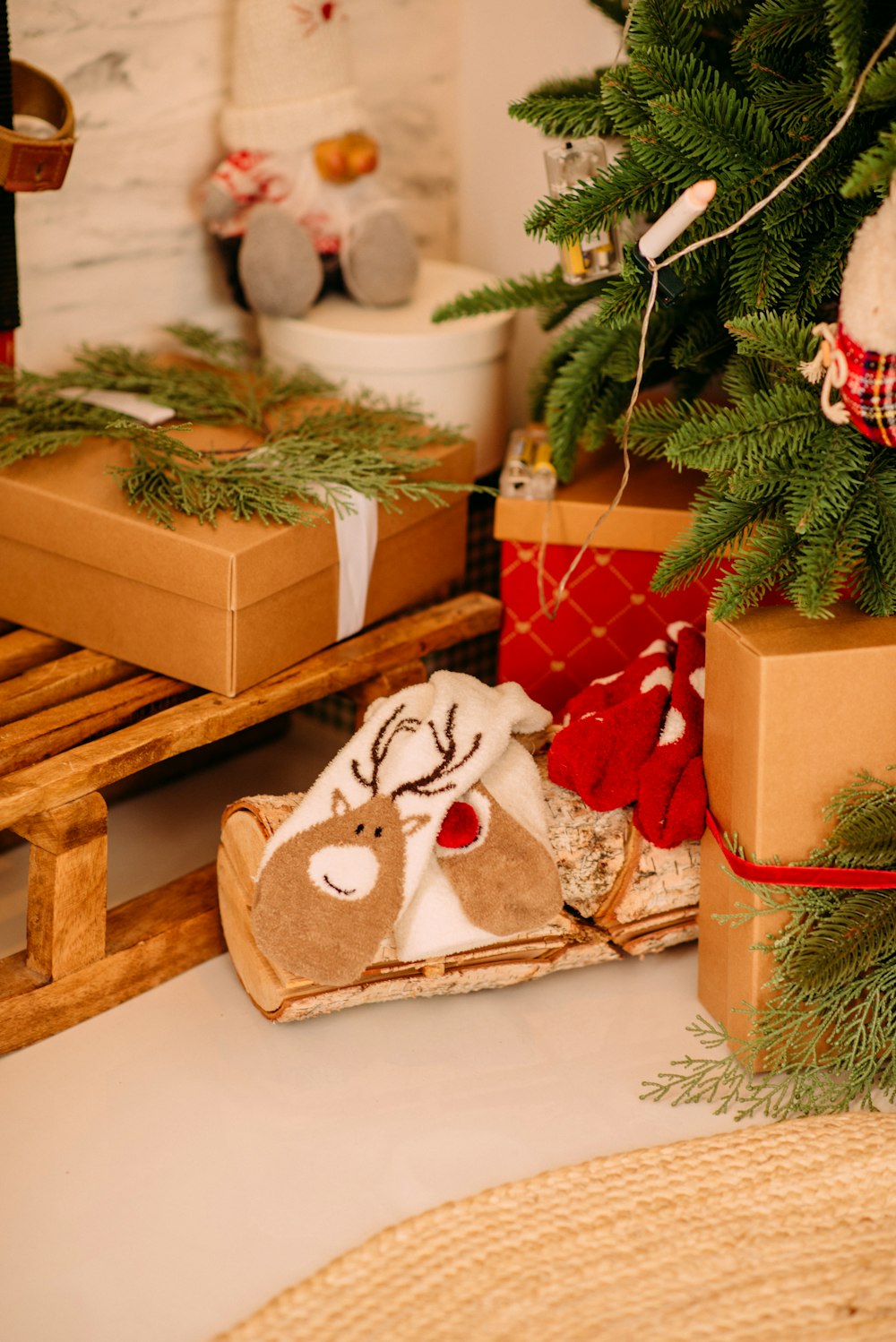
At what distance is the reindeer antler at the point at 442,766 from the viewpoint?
110cm

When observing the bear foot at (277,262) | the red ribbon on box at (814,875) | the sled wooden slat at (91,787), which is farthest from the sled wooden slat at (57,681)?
the red ribbon on box at (814,875)

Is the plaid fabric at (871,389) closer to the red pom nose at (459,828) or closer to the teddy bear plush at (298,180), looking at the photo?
the red pom nose at (459,828)

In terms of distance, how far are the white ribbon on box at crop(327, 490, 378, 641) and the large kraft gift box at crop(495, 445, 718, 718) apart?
0.14 meters

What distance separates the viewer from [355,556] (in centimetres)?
132

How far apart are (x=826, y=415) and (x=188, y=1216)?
0.76 m

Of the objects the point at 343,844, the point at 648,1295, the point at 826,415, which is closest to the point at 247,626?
the point at 343,844

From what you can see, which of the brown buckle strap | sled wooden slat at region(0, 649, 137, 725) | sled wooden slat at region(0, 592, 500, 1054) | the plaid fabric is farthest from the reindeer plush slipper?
the brown buckle strap

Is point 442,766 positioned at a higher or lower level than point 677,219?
lower

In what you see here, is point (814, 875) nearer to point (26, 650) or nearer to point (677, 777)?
point (677, 777)

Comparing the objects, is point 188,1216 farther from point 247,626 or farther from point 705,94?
point 705,94

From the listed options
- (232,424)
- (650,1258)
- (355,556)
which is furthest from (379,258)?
(650,1258)

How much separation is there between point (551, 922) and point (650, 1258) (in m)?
0.29

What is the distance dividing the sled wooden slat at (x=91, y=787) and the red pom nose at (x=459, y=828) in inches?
8.8

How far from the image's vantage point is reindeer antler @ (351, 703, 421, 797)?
3.67 feet
